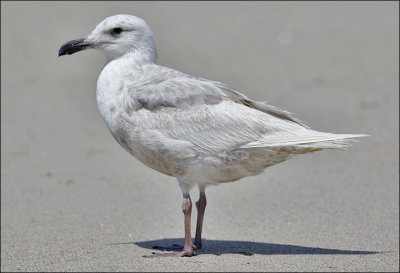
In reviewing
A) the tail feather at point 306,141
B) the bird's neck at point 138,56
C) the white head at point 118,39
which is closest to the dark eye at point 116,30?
the white head at point 118,39

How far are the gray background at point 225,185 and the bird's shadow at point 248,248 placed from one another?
0.03 metres

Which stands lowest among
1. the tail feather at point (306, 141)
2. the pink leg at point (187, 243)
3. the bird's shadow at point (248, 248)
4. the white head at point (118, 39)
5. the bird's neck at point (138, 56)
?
the bird's shadow at point (248, 248)

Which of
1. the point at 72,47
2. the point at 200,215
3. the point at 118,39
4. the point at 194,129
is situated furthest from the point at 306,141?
the point at 72,47

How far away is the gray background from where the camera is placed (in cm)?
658

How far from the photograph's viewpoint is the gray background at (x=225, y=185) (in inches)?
259

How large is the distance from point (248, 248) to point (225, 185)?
2.46 meters

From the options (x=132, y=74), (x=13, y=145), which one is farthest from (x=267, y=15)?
(x=132, y=74)

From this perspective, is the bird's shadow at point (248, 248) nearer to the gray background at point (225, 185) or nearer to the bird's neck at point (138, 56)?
the gray background at point (225, 185)

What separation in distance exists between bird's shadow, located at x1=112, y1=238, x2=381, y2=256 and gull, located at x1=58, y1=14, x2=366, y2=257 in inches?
16.8

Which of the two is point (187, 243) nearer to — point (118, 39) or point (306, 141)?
point (306, 141)

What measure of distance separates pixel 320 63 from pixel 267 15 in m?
2.54

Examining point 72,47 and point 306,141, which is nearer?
point 306,141

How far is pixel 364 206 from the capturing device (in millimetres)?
7887

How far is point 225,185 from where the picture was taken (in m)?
8.77
